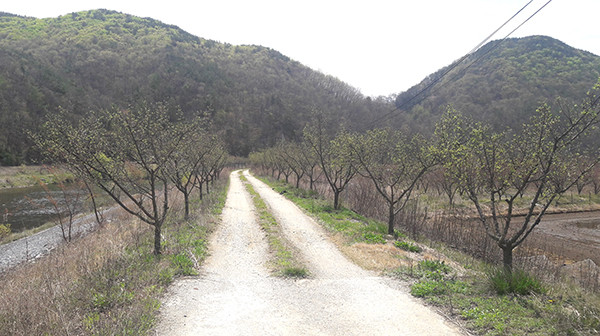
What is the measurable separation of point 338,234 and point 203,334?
929 centimetres

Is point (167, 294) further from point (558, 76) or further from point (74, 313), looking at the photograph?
point (558, 76)

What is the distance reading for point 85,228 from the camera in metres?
21.8

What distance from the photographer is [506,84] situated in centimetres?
6538

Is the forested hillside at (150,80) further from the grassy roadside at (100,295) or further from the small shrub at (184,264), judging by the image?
the grassy roadside at (100,295)

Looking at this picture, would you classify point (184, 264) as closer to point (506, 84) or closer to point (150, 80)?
point (506, 84)

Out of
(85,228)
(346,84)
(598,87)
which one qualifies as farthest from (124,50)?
(598,87)

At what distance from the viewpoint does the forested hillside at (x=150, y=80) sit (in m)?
79.6

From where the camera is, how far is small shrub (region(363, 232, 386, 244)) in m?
12.4

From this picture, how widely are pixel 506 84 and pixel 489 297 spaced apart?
7473cm

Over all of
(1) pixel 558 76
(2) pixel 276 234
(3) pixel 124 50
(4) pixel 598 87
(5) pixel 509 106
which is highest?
(3) pixel 124 50

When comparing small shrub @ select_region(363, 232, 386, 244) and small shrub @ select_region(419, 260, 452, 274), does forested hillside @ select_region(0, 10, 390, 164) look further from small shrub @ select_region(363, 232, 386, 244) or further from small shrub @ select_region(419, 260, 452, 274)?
small shrub @ select_region(419, 260, 452, 274)

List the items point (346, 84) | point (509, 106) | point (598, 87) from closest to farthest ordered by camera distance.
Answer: point (598, 87) < point (509, 106) < point (346, 84)

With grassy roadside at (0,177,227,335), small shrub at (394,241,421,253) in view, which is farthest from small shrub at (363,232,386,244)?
grassy roadside at (0,177,227,335)

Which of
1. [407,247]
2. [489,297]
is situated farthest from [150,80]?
[489,297]
